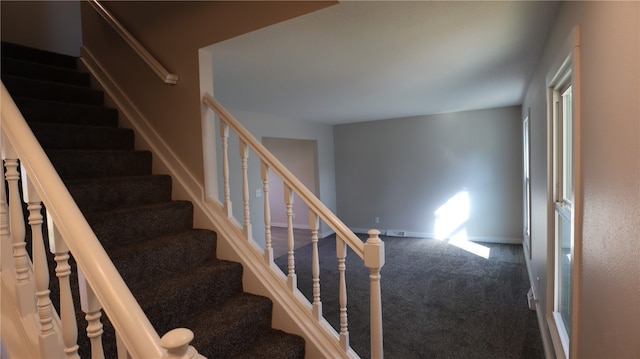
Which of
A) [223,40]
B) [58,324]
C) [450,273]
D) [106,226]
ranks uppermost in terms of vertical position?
[223,40]

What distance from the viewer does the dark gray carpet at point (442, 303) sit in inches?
93.7

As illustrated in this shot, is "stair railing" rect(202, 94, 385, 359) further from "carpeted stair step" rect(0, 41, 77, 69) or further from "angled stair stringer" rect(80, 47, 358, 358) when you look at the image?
"carpeted stair step" rect(0, 41, 77, 69)

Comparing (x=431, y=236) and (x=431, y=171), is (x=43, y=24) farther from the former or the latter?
(x=431, y=236)

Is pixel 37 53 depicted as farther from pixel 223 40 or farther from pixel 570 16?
pixel 570 16

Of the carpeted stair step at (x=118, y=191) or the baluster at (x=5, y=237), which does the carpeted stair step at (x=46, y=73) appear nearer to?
the carpeted stair step at (x=118, y=191)

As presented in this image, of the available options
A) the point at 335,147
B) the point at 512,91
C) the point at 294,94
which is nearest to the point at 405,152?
the point at 335,147

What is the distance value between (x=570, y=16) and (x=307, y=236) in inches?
201

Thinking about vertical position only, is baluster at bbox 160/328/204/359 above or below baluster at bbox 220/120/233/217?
below

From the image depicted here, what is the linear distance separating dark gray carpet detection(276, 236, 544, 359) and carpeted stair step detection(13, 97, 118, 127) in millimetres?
2416

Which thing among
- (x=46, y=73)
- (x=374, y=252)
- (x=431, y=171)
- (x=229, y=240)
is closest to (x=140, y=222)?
(x=229, y=240)

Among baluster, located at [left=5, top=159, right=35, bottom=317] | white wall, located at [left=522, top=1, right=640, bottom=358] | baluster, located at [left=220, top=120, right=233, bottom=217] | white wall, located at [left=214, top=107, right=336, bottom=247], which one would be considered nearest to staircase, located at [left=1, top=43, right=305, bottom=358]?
baluster, located at [left=220, top=120, right=233, bottom=217]

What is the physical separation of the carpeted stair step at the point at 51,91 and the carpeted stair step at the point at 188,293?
161 cm

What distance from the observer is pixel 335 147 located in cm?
634

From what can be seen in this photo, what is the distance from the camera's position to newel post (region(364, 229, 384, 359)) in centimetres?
153
